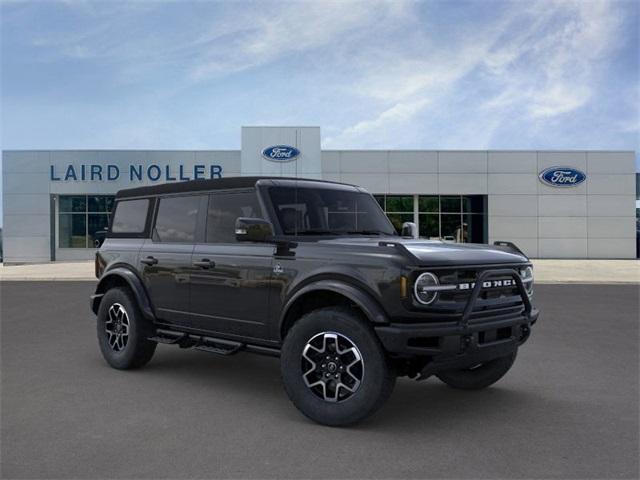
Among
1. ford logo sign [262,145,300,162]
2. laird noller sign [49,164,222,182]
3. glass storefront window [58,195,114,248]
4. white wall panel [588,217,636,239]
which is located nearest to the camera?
ford logo sign [262,145,300,162]

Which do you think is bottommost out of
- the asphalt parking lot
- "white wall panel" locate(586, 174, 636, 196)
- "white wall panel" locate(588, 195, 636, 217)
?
the asphalt parking lot

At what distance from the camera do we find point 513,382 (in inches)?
235

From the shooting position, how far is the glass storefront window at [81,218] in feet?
108

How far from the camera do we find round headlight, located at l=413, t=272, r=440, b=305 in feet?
13.7

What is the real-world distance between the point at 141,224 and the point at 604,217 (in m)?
31.4

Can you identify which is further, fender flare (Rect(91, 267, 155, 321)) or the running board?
fender flare (Rect(91, 267, 155, 321))

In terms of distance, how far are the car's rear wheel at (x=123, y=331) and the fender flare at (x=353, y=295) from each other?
2.34 meters

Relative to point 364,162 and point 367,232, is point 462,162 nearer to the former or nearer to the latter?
point 364,162

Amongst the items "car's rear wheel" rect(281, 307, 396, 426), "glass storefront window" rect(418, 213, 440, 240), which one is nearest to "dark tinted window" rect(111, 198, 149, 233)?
"car's rear wheel" rect(281, 307, 396, 426)

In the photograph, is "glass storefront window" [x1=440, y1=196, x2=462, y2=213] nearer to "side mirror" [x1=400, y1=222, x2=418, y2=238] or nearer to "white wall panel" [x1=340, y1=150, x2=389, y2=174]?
"white wall panel" [x1=340, y1=150, x2=389, y2=174]

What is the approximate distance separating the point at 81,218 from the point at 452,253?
32093 millimetres

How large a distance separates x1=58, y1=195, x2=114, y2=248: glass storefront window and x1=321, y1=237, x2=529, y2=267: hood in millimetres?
30378

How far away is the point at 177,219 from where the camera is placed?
6.23m

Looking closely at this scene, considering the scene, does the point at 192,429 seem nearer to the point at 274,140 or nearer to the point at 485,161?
the point at 274,140
